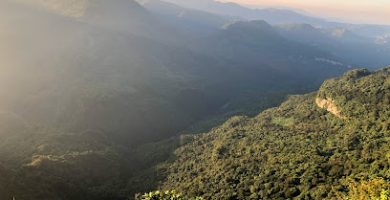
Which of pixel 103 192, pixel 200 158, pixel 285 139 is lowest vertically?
pixel 103 192

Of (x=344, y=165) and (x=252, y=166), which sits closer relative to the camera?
(x=344, y=165)

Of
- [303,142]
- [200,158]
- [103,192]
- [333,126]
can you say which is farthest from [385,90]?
[103,192]

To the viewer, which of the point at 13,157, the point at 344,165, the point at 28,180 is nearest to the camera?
the point at 344,165

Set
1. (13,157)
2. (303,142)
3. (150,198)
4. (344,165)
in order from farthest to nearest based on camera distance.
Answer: (13,157)
(303,142)
(344,165)
(150,198)

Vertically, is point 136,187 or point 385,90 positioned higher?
point 385,90

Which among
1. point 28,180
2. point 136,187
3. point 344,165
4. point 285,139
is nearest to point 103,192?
point 136,187

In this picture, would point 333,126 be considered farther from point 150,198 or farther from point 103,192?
point 150,198

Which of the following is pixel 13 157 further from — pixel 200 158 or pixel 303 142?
pixel 303 142
